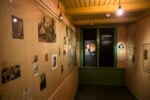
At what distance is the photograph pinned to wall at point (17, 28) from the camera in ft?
3.95

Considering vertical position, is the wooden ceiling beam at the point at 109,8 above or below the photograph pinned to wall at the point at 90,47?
above

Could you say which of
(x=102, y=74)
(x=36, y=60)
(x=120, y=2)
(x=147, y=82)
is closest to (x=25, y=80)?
(x=36, y=60)

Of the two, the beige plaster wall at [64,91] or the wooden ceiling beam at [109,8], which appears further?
the wooden ceiling beam at [109,8]

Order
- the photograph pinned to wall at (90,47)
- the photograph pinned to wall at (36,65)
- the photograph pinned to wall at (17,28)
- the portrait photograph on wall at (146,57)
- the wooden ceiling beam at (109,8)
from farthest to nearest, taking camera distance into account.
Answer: the photograph pinned to wall at (90,47) < the portrait photograph on wall at (146,57) < the wooden ceiling beam at (109,8) < the photograph pinned to wall at (36,65) < the photograph pinned to wall at (17,28)

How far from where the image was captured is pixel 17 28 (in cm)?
127

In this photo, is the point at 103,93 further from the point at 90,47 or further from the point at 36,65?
the point at 36,65

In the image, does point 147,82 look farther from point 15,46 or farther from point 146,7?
point 15,46

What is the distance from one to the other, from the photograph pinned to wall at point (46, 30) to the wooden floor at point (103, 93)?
3.39m

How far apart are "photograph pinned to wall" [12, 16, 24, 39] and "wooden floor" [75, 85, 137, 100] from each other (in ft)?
13.8

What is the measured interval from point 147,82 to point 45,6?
11.0 feet

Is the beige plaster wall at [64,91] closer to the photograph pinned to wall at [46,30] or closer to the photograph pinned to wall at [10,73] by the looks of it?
the photograph pinned to wall at [46,30]

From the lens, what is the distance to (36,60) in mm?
1718

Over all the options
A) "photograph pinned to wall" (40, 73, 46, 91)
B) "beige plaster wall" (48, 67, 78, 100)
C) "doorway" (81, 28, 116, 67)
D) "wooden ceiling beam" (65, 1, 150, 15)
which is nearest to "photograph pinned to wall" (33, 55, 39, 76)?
"photograph pinned to wall" (40, 73, 46, 91)

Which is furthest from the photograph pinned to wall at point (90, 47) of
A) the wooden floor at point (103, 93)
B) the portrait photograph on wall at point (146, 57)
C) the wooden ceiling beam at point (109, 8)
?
the wooden ceiling beam at point (109, 8)
